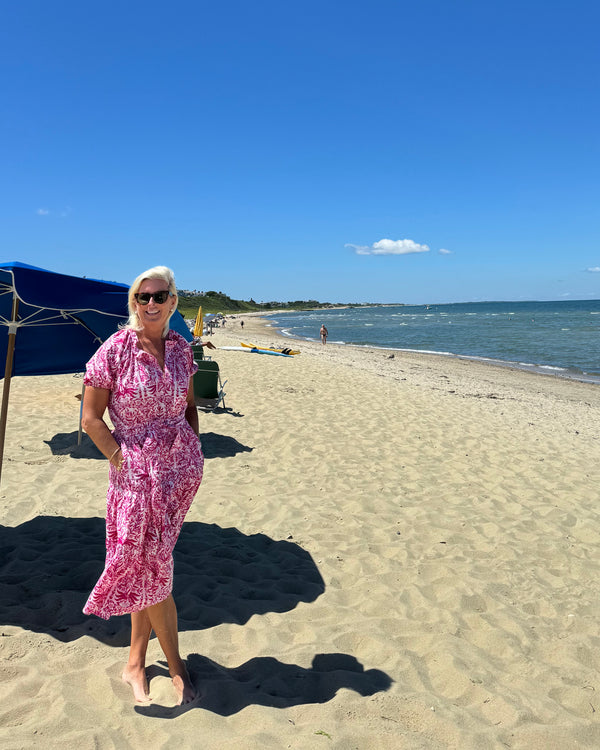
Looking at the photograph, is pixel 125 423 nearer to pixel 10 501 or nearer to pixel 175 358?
pixel 175 358

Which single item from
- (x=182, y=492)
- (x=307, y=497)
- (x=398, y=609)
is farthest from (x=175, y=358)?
(x=307, y=497)

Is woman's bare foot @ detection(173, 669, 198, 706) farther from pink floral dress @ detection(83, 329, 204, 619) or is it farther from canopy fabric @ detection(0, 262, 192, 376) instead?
canopy fabric @ detection(0, 262, 192, 376)

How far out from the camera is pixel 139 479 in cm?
229

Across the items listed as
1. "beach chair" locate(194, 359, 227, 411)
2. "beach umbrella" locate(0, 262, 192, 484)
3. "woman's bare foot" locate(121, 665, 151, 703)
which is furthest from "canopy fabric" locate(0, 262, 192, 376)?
"woman's bare foot" locate(121, 665, 151, 703)

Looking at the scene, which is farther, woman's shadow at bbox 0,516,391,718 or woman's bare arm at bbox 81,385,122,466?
woman's shadow at bbox 0,516,391,718

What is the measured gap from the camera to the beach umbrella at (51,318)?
389cm

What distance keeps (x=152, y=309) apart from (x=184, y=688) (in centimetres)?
178

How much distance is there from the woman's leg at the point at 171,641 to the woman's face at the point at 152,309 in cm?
128

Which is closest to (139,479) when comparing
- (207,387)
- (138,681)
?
(138,681)

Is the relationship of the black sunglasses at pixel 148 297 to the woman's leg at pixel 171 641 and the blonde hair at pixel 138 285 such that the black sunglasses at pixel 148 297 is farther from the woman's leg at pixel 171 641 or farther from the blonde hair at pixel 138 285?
the woman's leg at pixel 171 641

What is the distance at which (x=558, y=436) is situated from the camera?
8.95 m

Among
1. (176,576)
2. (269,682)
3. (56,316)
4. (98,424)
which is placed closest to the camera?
(98,424)

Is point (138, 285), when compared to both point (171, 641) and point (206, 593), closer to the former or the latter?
point (171, 641)

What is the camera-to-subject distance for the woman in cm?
229
